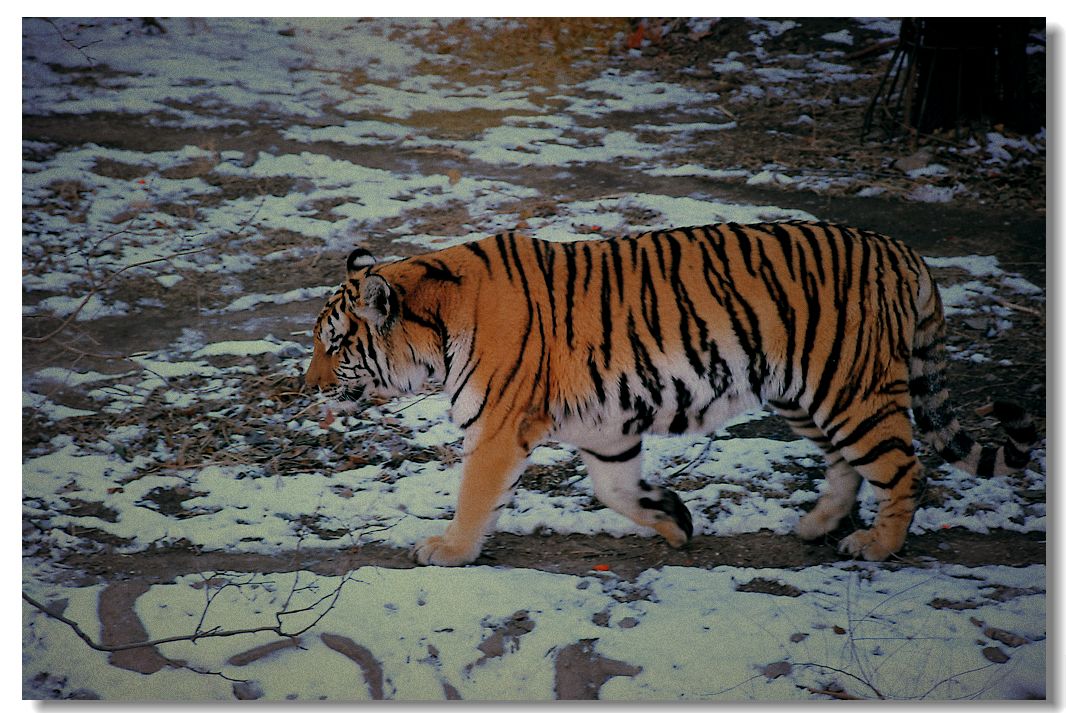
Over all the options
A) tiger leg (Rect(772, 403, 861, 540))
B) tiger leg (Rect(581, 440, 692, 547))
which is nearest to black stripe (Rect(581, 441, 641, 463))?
tiger leg (Rect(581, 440, 692, 547))

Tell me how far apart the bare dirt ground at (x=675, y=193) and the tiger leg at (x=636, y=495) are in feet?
0.16

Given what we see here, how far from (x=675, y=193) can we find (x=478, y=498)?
3.33 ft

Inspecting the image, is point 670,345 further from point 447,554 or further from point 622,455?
point 447,554

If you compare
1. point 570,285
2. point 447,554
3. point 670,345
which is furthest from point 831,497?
point 447,554

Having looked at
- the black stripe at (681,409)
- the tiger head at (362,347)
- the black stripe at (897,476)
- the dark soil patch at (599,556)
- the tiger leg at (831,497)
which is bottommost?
the dark soil patch at (599,556)

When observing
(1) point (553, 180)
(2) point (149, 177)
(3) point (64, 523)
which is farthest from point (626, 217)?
(3) point (64, 523)

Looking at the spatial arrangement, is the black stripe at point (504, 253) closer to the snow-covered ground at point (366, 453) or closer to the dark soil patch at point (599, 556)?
the snow-covered ground at point (366, 453)

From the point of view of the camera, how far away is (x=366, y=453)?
8.41 ft

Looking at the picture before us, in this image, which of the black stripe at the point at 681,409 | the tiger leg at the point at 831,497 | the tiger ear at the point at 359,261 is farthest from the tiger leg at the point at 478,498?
the tiger leg at the point at 831,497

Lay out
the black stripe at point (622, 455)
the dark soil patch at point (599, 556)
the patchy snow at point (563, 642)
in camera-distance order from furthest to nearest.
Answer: the black stripe at point (622, 455) < the dark soil patch at point (599, 556) < the patchy snow at point (563, 642)

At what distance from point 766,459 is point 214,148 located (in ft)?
5.54

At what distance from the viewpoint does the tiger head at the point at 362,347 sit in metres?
2.33

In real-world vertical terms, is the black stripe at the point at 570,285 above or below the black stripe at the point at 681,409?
above
